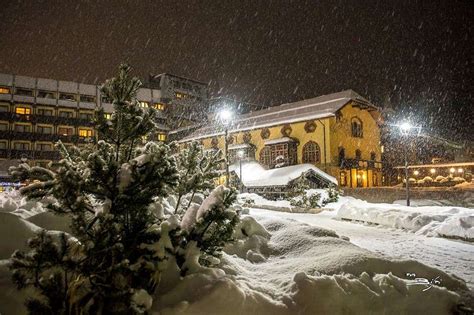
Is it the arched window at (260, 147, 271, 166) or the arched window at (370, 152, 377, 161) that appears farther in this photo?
the arched window at (260, 147, 271, 166)

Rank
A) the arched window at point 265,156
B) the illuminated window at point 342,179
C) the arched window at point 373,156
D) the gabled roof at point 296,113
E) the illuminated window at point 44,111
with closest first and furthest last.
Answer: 1. the illuminated window at point 342,179
2. the gabled roof at point 296,113
3. the arched window at point 373,156
4. the arched window at point 265,156
5. the illuminated window at point 44,111

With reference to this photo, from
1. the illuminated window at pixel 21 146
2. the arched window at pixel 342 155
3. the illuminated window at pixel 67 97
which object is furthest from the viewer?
the illuminated window at pixel 67 97

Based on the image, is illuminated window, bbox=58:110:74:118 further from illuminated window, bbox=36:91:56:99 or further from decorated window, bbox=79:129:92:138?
decorated window, bbox=79:129:92:138

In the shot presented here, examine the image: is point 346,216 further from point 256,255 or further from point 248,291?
point 248,291

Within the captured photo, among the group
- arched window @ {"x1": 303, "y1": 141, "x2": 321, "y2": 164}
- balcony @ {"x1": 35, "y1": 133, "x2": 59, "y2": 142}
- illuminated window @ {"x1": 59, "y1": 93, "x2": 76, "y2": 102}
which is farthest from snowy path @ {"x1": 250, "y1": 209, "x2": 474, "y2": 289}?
illuminated window @ {"x1": 59, "y1": 93, "x2": 76, "y2": 102}

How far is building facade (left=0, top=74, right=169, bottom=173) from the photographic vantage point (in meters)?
47.5

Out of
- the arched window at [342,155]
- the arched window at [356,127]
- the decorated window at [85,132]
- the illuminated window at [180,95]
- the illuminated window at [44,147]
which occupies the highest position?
the illuminated window at [180,95]

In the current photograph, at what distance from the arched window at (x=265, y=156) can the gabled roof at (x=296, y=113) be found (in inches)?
122

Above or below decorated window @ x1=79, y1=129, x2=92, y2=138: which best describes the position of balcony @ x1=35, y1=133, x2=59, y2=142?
below

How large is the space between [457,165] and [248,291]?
42.6m

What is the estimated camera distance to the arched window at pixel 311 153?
3775cm

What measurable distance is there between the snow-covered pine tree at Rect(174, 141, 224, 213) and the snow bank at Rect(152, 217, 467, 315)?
4.44 ft

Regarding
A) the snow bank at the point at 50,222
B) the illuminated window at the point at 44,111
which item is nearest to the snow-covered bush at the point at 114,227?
the snow bank at the point at 50,222

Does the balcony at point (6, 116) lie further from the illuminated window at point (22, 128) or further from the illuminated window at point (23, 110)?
the illuminated window at point (23, 110)
